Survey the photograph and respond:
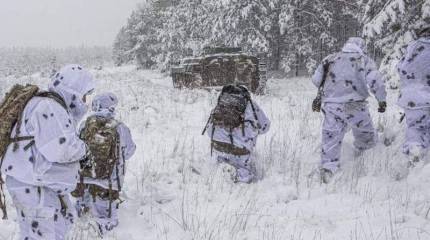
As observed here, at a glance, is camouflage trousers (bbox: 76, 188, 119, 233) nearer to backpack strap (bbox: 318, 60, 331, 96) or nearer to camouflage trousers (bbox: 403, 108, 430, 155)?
backpack strap (bbox: 318, 60, 331, 96)

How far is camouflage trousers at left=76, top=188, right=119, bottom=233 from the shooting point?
212 inches

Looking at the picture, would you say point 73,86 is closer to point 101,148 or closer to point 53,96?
point 53,96

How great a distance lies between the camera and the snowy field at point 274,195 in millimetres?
5113

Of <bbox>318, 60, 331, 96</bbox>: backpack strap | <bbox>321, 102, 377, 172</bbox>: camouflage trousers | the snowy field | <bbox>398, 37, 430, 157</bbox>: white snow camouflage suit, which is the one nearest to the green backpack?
the snowy field

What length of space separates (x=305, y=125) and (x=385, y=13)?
517cm

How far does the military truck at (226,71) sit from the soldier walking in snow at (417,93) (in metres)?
9.07

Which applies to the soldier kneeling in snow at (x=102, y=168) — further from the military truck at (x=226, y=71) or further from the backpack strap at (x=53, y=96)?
the military truck at (x=226, y=71)

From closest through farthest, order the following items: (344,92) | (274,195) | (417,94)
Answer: (417,94), (274,195), (344,92)

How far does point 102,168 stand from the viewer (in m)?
5.36

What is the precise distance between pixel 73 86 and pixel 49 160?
63cm

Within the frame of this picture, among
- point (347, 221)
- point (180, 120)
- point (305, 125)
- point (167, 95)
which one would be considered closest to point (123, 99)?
point (167, 95)

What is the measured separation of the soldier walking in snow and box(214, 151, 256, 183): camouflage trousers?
2.15 metres

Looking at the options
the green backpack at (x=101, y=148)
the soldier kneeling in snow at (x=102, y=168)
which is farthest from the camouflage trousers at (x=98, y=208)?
the green backpack at (x=101, y=148)

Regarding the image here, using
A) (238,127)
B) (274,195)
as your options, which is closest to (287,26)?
(238,127)
